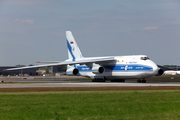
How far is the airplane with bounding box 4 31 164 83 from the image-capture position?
141 feet

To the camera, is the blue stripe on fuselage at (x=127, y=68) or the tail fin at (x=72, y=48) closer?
the blue stripe on fuselage at (x=127, y=68)

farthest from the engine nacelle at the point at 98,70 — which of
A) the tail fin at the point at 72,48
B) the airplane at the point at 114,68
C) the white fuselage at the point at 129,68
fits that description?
the tail fin at the point at 72,48

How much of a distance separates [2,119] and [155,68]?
33111 mm

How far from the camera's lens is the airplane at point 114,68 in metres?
43.1

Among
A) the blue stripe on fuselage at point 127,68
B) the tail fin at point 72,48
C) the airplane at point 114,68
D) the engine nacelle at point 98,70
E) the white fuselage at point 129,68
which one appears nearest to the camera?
the white fuselage at point 129,68

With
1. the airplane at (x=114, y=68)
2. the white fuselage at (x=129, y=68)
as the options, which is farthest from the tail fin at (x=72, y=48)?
the white fuselage at (x=129, y=68)

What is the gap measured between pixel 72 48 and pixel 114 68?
40.6 ft

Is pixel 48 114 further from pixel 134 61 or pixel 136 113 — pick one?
pixel 134 61

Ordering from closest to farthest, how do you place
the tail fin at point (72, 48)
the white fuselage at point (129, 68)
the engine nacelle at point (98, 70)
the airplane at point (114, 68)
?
the white fuselage at point (129, 68) < the airplane at point (114, 68) < the engine nacelle at point (98, 70) < the tail fin at point (72, 48)

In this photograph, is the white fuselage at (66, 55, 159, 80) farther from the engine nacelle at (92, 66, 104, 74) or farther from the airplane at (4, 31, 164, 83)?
the engine nacelle at (92, 66, 104, 74)

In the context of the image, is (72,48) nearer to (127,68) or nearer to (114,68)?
(114,68)

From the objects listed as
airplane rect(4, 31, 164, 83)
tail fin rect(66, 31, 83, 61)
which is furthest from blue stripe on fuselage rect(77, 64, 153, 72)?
tail fin rect(66, 31, 83, 61)

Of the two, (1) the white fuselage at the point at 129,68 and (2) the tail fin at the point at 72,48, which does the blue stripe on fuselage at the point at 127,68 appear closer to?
(1) the white fuselage at the point at 129,68

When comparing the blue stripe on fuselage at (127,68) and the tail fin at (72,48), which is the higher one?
the tail fin at (72,48)
